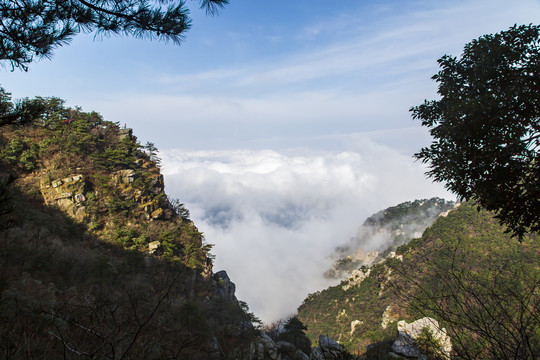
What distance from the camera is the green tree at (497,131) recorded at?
4426 mm

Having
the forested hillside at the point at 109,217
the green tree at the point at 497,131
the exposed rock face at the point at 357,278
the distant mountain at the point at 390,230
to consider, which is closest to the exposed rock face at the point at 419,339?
the green tree at the point at 497,131

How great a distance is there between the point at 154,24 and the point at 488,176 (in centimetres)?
697

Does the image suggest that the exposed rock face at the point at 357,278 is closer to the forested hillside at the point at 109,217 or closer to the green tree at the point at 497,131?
the forested hillside at the point at 109,217

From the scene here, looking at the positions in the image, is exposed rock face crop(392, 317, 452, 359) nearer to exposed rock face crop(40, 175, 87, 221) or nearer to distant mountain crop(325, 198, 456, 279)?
exposed rock face crop(40, 175, 87, 221)

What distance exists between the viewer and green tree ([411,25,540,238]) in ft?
14.5

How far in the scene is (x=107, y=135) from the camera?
32.9 meters

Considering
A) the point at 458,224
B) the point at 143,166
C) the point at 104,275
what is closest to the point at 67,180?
the point at 143,166

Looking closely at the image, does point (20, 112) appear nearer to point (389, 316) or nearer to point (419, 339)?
point (419, 339)

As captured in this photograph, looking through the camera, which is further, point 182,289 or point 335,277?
point 335,277

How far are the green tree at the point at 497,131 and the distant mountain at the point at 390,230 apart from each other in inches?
3269

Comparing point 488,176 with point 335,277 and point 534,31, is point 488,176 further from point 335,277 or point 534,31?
point 335,277

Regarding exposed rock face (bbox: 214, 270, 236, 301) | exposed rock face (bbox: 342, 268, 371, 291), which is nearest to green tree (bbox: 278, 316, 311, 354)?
exposed rock face (bbox: 214, 270, 236, 301)

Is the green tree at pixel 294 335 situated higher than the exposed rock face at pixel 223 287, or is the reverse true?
the exposed rock face at pixel 223 287

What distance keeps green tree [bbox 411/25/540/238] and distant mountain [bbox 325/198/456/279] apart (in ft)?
272
